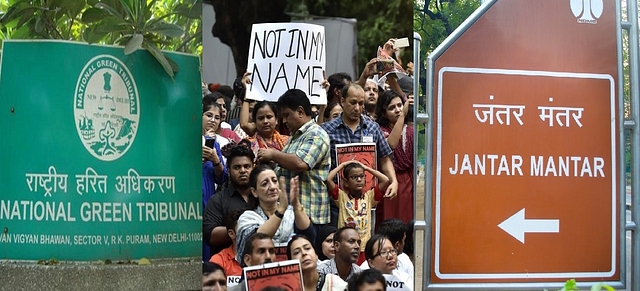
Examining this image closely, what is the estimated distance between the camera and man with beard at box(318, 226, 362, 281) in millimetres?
5012

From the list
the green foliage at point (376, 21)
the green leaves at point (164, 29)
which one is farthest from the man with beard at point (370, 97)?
the green leaves at point (164, 29)

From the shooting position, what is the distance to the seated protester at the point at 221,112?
15.2ft

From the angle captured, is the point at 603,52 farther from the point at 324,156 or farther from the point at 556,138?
the point at 324,156

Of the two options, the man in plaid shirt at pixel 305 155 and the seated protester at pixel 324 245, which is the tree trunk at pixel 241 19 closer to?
the man in plaid shirt at pixel 305 155

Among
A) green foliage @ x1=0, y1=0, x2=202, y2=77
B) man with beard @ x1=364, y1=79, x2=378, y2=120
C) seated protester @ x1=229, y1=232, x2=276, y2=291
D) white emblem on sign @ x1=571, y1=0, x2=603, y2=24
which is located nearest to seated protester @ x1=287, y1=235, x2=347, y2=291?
seated protester @ x1=229, y1=232, x2=276, y2=291

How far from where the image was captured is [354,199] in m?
5.09

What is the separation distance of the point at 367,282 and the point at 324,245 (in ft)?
0.79

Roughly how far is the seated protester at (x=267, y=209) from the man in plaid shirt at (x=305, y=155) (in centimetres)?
7

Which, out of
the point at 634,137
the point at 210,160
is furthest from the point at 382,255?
the point at 634,137

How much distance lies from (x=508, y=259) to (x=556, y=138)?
1.77ft

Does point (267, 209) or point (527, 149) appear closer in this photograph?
point (267, 209)

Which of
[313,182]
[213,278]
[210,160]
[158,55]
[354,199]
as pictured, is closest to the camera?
[158,55]

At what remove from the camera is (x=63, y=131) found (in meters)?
4.31

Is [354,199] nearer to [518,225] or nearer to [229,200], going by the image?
[229,200]
